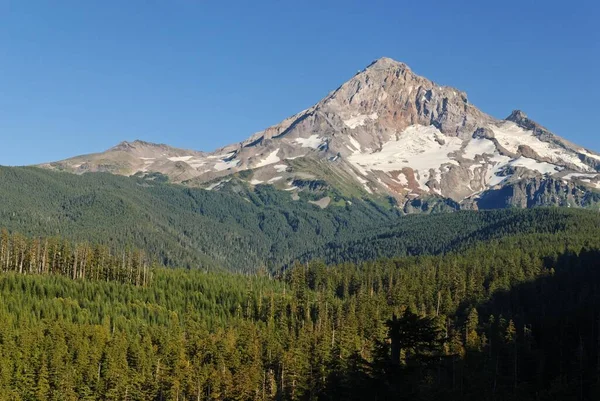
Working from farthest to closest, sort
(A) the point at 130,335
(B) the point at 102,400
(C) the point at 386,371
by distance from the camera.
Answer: (A) the point at 130,335, (B) the point at 102,400, (C) the point at 386,371

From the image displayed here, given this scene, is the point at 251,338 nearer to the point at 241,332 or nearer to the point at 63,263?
the point at 241,332

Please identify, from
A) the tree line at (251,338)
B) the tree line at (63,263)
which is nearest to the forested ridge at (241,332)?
the tree line at (251,338)

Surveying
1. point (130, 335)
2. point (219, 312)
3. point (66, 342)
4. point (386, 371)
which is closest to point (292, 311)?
point (219, 312)

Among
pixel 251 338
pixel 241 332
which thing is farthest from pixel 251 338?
pixel 241 332

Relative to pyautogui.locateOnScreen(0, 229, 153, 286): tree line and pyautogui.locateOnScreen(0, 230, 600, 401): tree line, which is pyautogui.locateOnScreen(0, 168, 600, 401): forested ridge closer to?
pyautogui.locateOnScreen(0, 230, 600, 401): tree line

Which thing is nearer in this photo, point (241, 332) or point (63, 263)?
point (241, 332)

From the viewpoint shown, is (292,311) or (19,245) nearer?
(292,311)

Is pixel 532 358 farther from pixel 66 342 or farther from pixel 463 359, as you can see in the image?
pixel 66 342

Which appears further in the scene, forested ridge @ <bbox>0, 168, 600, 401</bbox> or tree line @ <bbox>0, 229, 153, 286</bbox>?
tree line @ <bbox>0, 229, 153, 286</bbox>

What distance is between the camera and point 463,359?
111375mm

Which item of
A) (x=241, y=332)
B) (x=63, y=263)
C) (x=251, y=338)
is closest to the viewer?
(x=251, y=338)

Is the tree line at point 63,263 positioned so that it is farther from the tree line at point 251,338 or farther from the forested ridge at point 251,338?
the forested ridge at point 251,338

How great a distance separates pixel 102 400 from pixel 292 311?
62.5 m

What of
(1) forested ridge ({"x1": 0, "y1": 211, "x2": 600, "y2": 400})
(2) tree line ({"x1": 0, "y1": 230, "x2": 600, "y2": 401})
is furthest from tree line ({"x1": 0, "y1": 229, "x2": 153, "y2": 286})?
(1) forested ridge ({"x1": 0, "y1": 211, "x2": 600, "y2": 400})
